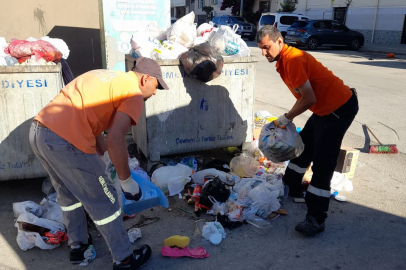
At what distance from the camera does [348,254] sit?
3.07m

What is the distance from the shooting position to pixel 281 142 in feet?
11.7

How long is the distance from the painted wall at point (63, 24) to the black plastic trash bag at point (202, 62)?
4524 millimetres

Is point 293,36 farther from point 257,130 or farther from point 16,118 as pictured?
point 16,118

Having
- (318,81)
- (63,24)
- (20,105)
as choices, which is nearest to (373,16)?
(63,24)

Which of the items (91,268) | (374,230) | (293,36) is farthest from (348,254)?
(293,36)

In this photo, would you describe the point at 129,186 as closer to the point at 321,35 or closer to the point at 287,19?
the point at 321,35

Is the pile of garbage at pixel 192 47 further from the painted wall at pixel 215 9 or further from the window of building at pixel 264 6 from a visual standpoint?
the painted wall at pixel 215 9

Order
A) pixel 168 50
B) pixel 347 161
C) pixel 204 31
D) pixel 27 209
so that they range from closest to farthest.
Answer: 1. pixel 27 209
2. pixel 168 50
3. pixel 347 161
4. pixel 204 31

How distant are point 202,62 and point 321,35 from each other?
17.3 meters

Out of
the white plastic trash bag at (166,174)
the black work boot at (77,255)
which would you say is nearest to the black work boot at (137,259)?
the black work boot at (77,255)

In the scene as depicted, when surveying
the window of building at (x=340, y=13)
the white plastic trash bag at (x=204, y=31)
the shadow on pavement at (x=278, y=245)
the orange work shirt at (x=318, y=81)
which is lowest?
the shadow on pavement at (x=278, y=245)

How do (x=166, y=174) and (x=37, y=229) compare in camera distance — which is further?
(x=166, y=174)

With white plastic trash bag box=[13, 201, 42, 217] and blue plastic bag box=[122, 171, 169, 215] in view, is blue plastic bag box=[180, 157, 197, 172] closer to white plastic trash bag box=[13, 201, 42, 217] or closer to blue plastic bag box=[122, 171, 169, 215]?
blue plastic bag box=[122, 171, 169, 215]

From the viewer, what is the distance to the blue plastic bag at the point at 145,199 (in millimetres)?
3334
